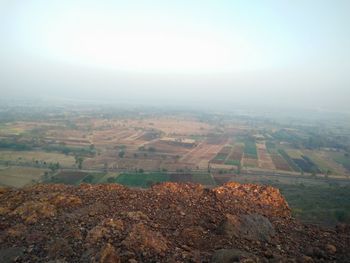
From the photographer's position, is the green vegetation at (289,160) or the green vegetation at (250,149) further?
the green vegetation at (250,149)

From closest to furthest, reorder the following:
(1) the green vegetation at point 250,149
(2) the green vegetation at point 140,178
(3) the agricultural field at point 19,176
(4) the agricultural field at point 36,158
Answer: (3) the agricultural field at point 19,176
(2) the green vegetation at point 140,178
(4) the agricultural field at point 36,158
(1) the green vegetation at point 250,149

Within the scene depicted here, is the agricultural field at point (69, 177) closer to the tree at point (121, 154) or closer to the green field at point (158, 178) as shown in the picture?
the green field at point (158, 178)

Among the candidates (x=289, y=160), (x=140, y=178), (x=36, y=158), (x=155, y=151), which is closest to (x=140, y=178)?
(x=140, y=178)

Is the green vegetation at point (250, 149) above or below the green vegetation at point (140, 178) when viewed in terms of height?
above

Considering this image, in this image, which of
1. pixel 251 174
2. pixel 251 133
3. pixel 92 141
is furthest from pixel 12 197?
pixel 251 133

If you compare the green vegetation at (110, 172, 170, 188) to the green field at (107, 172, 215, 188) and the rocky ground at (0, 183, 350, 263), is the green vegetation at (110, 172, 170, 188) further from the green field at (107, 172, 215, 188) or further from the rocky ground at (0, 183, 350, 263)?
the rocky ground at (0, 183, 350, 263)

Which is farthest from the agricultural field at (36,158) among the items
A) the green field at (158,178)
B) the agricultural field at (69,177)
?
the green field at (158,178)

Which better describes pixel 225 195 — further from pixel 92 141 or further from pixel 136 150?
pixel 92 141

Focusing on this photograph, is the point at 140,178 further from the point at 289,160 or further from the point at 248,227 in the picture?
the point at 248,227
